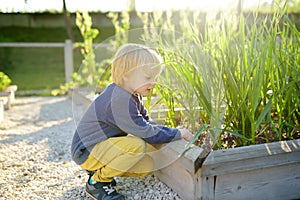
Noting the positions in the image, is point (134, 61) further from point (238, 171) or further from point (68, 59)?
point (68, 59)

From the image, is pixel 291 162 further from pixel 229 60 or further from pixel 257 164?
pixel 229 60

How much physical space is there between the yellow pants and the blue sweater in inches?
1.3

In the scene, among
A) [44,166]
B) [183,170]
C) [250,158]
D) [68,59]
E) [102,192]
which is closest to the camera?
[250,158]

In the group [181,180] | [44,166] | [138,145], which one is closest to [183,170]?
[181,180]

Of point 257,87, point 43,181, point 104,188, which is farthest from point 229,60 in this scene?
point 43,181

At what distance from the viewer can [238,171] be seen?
1.73 metres

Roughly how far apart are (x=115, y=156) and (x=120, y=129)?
0.13 meters

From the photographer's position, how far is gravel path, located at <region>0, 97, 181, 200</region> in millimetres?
2076

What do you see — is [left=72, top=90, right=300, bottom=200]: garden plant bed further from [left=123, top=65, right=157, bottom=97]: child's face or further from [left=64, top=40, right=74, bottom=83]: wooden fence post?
[left=64, top=40, right=74, bottom=83]: wooden fence post

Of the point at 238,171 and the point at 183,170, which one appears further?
the point at 183,170

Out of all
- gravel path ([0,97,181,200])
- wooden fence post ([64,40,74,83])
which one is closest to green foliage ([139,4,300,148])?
gravel path ([0,97,181,200])

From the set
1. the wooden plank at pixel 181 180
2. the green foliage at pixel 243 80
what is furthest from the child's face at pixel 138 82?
the wooden plank at pixel 181 180

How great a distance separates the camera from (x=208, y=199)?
5.65 feet

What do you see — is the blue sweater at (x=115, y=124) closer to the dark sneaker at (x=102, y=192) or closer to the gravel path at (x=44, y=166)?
the dark sneaker at (x=102, y=192)
